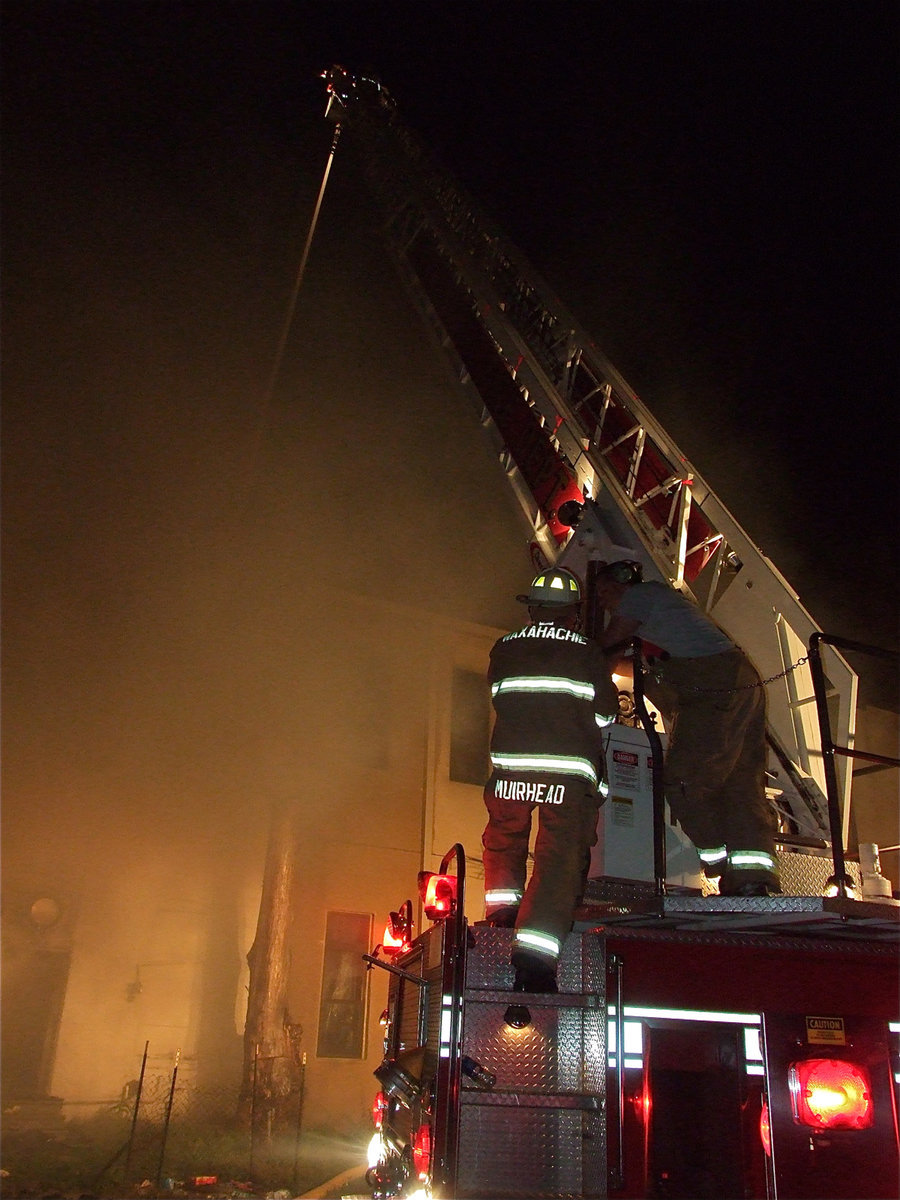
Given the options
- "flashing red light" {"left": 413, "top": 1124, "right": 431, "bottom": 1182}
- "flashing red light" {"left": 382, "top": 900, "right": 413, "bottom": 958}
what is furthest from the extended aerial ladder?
"flashing red light" {"left": 382, "top": 900, "right": 413, "bottom": 958}

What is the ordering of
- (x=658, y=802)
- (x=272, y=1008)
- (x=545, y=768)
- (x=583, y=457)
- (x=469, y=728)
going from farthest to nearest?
(x=469, y=728), (x=272, y=1008), (x=583, y=457), (x=658, y=802), (x=545, y=768)

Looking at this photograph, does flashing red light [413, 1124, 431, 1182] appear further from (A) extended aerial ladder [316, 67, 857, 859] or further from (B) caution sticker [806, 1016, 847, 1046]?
(A) extended aerial ladder [316, 67, 857, 859]

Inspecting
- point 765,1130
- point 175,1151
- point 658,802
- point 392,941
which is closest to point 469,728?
point 175,1151

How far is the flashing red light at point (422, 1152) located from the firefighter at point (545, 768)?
767mm

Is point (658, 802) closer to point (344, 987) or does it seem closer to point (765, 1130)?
point (765, 1130)

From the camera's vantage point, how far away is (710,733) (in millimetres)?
4012

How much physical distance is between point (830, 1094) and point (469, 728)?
1050 centimetres

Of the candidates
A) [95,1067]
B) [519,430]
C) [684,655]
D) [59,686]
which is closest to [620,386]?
[519,430]

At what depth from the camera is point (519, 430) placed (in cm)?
739

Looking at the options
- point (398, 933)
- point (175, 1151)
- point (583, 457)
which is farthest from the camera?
point (175, 1151)

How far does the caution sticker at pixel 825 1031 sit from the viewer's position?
3.14 m

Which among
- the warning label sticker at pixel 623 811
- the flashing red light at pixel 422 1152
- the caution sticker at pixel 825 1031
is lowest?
the flashing red light at pixel 422 1152

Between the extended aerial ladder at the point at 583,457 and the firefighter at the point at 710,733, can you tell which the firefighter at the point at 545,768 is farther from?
the extended aerial ladder at the point at 583,457

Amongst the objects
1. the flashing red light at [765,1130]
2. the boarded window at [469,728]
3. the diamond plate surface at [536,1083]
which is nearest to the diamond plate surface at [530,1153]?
the diamond plate surface at [536,1083]
